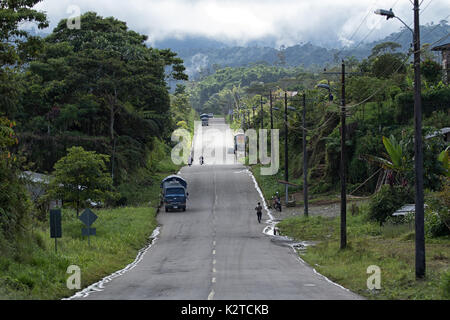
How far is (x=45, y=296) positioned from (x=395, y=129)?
46.4 metres

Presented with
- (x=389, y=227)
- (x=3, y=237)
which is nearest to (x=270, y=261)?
(x=389, y=227)

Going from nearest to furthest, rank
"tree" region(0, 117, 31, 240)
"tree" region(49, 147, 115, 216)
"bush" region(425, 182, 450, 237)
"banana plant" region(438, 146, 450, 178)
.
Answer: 1. "tree" region(0, 117, 31, 240)
2. "bush" region(425, 182, 450, 237)
3. "banana plant" region(438, 146, 450, 178)
4. "tree" region(49, 147, 115, 216)

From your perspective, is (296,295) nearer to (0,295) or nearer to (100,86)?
(0,295)

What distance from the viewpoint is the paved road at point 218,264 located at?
18.4 m

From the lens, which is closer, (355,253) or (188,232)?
(355,253)

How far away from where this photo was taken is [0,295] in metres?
16.0

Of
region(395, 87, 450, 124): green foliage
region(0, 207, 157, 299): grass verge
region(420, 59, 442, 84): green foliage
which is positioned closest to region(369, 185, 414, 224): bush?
region(0, 207, 157, 299): grass verge

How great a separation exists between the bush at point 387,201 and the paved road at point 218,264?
695 centimetres

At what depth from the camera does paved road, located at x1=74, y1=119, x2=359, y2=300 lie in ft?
60.2

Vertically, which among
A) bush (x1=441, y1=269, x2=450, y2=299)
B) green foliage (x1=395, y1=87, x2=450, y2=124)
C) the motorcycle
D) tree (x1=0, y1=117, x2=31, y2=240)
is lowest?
bush (x1=441, y1=269, x2=450, y2=299)

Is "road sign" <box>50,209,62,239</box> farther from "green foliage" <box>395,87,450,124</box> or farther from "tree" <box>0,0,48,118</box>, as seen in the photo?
"green foliage" <box>395,87,450,124</box>

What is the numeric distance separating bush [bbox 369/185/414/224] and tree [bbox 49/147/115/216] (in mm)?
17061

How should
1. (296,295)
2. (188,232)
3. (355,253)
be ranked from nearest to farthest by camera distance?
(296,295)
(355,253)
(188,232)

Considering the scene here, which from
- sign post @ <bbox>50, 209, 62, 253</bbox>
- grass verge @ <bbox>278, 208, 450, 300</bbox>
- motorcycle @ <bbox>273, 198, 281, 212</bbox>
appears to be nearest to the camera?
grass verge @ <bbox>278, 208, 450, 300</bbox>
